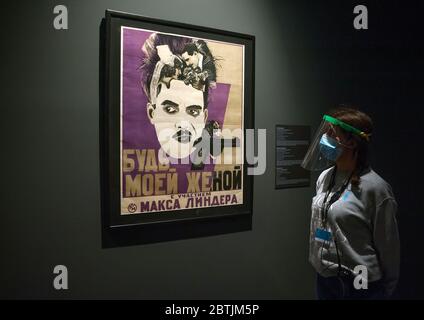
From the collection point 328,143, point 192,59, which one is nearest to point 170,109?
point 192,59

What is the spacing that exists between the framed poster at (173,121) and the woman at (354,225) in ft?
1.82

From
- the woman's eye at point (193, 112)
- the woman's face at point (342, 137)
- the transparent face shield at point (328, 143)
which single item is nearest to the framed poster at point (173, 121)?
the woman's eye at point (193, 112)

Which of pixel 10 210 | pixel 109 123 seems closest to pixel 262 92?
pixel 109 123

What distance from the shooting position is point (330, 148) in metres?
2.03

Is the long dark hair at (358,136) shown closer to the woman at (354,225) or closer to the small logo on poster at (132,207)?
the woman at (354,225)

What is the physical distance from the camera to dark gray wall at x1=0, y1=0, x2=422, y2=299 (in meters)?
1.80

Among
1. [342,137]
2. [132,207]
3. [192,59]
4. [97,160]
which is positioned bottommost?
[132,207]

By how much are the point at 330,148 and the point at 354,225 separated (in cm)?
43

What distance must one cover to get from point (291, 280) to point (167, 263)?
977 mm

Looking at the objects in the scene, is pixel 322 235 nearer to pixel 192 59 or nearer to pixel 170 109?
pixel 170 109

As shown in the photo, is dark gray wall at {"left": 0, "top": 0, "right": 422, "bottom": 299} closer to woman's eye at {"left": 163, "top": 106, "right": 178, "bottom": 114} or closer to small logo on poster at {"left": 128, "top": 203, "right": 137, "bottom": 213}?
small logo on poster at {"left": 128, "top": 203, "right": 137, "bottom": 213}

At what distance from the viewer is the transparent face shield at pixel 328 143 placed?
196 cm

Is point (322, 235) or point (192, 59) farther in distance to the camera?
point (192, 59)

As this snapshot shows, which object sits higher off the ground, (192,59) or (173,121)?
(192,59)
